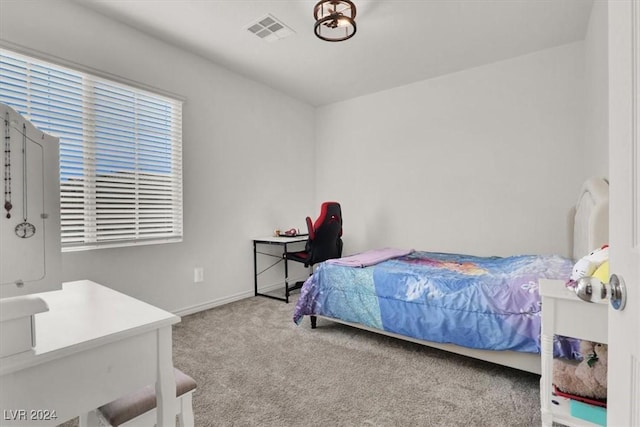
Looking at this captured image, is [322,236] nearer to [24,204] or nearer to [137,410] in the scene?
[137,410]

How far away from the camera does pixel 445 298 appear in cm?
204

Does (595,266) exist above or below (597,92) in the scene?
Answer: below

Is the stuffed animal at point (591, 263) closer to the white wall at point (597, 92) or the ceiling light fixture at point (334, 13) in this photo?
the white wall at point (597, 92)

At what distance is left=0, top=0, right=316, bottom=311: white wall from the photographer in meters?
2.31

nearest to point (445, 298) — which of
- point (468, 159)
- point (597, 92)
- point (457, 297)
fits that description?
point (457, 297)

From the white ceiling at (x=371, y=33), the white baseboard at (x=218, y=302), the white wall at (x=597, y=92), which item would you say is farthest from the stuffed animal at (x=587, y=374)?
the white baseboard at (x=218, y=302)

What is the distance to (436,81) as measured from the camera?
364cm

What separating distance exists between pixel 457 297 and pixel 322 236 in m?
1.60

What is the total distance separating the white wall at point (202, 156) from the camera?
7.58 ft

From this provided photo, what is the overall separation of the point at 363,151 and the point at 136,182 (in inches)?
107

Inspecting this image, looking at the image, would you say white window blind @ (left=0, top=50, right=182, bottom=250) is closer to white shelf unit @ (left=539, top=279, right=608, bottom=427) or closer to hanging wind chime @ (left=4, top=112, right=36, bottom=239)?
hanging wind chime @ (left=4, top=112, right=36, bottom=239)

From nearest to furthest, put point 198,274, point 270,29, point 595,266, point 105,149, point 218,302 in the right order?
point 595,266, point 105,149, point 270,29, point 198,274, point 218,302

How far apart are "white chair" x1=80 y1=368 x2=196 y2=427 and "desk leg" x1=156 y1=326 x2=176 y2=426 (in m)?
0.15

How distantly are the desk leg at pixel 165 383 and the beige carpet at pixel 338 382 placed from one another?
0.77m
